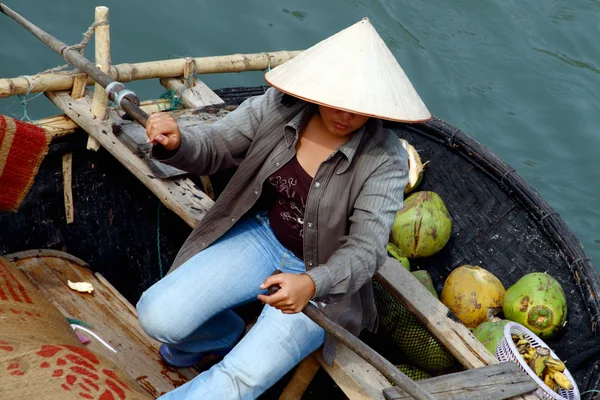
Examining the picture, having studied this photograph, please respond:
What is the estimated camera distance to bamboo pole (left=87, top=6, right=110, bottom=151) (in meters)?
3.20

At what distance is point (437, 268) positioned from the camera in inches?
163

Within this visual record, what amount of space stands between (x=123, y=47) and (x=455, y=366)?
4.05m

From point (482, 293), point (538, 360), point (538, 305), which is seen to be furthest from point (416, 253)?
point (538, 360)

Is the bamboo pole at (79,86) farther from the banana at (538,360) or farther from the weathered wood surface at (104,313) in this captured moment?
the banana at (538,360)

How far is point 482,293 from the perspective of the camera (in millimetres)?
3605

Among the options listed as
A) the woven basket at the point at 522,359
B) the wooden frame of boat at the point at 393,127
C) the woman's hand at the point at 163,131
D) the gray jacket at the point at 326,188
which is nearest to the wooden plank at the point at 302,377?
the wooden frame of boat at the point at 393,127

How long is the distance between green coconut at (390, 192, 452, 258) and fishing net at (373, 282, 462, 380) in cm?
61

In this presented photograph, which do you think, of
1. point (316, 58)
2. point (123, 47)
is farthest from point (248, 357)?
point (123, 47)

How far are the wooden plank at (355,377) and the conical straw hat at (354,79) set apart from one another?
0.88 m

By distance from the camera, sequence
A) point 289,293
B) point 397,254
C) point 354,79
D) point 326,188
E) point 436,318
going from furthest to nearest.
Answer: point 397,254 < point 436,318 < point 326,188 < point 354,79 < point 289,293

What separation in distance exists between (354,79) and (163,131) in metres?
0.64

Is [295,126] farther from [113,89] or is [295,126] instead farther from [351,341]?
[351,341]

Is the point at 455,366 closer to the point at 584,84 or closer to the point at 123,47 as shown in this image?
the point at 123,47

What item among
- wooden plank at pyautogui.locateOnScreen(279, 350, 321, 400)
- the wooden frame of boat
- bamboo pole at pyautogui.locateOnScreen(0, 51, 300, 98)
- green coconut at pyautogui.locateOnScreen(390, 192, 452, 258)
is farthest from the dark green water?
wooden plank at pyautogui.locateOnScreen(279, 350, 321, 400)
